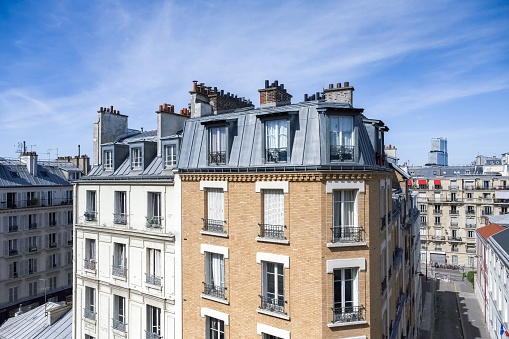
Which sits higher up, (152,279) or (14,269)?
(152,279)

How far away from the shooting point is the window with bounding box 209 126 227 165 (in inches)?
646

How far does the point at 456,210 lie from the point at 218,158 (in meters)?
66.9

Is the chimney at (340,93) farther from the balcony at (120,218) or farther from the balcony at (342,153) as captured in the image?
the balcony at (120,218)

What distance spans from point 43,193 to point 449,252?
2778 inches

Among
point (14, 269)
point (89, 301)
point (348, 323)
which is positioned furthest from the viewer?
point (14, 269)

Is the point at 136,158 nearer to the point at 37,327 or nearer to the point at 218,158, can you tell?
the point at 218,158


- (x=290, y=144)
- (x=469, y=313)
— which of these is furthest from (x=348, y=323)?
(x=469, y=313)

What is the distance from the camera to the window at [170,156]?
61.9 ft

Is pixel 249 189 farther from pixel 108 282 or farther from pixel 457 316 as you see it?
pixel 457 316

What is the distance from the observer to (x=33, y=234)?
43688mm

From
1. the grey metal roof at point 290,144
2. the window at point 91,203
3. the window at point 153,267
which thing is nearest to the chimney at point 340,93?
the grey metal roof at point 290,144

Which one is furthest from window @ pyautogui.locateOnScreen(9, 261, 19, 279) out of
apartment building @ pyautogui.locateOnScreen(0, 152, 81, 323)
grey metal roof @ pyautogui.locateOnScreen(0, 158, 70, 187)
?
grey metal roof @ pyautogui.locateOnScreen(0, 158, 70, 187)

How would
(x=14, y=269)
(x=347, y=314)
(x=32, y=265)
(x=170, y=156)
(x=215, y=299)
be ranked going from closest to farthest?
(x=347, y=314) < (x=215, y=299) < (x=170, y=156) < (x=14, y=269) < (x=32, y=265)

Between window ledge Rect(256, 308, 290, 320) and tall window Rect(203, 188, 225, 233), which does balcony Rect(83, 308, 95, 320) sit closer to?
tall window Rect(203, 188, 225, 233)
